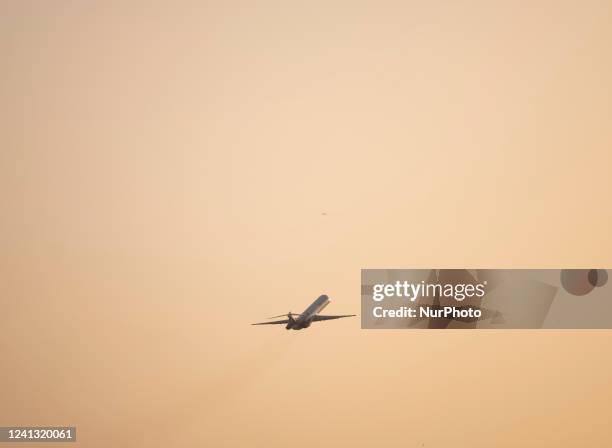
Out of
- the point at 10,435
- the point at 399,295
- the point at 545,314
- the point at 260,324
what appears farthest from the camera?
the point at 260,324

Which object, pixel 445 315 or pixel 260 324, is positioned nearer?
pixel 445 315

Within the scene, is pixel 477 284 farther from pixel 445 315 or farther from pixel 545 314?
pixel 545 314

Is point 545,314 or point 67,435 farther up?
point 545,314

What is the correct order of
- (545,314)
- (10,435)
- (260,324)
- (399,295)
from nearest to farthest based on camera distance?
(10,435), (399,295), (545,314), (260,324)

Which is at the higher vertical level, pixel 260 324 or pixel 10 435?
A: pixel 260 324

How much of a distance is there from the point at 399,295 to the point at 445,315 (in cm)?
1204

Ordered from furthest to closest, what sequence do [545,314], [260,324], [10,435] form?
[260,324]
[545,314]
[10,435]

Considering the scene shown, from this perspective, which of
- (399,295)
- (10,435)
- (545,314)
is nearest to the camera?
(10,435)

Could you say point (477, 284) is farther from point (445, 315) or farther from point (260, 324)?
point (260, 324)

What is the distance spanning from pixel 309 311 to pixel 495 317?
141ft

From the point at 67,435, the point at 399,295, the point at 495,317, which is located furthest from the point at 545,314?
the point at 67,435

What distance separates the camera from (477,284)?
13312 cm

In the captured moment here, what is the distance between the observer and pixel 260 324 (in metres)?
155

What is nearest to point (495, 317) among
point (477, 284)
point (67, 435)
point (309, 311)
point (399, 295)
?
point (477, 284)
